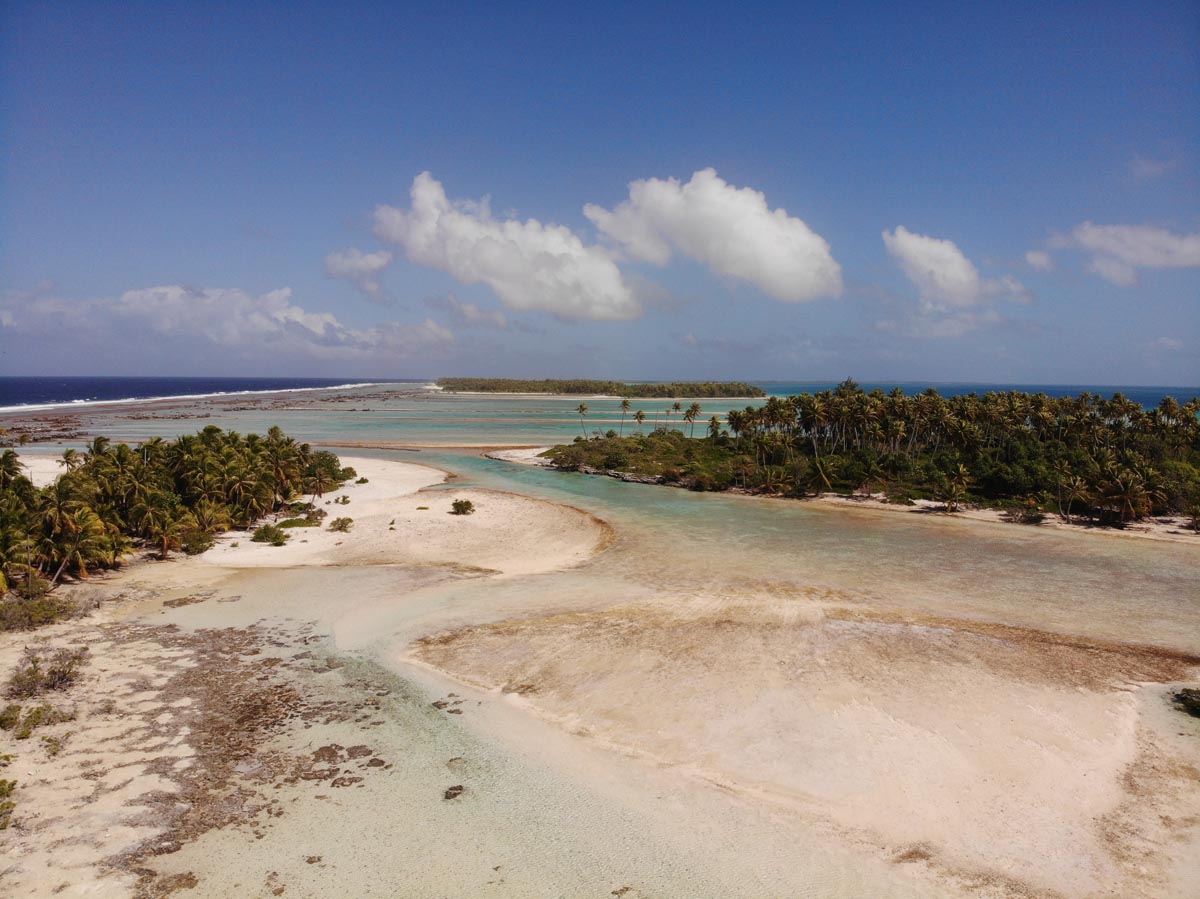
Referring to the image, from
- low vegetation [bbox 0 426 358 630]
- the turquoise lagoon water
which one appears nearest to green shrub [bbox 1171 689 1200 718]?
the turquoise lagoon water

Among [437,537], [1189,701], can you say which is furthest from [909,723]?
[437,537]

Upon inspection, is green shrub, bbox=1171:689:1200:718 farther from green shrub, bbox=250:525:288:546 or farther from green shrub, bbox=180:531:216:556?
green shrub, bbox=180:531:216:556

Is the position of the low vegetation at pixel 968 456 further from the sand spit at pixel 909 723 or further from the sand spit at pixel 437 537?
the sand spit at pixel 909 723

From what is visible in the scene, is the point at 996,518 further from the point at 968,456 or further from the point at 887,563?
the point at 887,563

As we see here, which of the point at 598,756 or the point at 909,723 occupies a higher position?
the point at 909,723

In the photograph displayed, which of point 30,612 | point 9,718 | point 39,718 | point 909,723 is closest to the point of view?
point 9,718

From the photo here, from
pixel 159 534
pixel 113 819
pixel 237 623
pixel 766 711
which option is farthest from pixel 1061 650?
pixel 159 534
